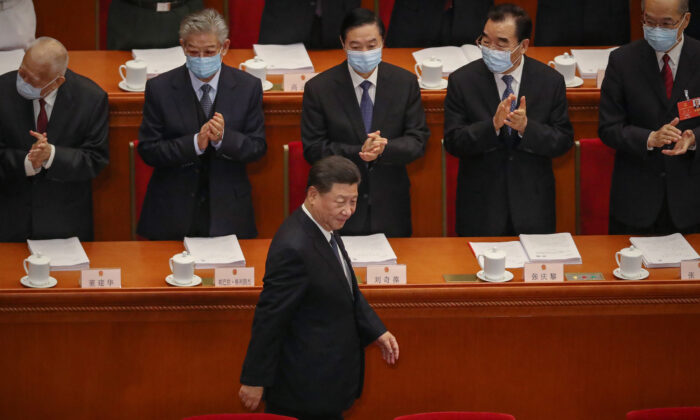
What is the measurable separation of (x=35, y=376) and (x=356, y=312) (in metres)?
1.08

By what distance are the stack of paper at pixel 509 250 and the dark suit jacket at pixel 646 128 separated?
52cm

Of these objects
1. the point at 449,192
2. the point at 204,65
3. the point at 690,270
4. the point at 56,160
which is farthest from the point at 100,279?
the point at 690,270

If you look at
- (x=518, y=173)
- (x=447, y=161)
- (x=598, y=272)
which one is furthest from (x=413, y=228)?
(x=598, y=272)

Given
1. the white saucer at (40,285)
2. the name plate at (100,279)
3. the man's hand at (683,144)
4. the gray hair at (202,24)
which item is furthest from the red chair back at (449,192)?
the white saucer at (40,285)

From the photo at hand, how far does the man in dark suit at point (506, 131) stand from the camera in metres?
4.42

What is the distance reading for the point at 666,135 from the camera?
427 centimetres

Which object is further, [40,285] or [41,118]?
[41,118]

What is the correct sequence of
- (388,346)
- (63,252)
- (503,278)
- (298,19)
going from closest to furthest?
1. (388,346)
2. (503,278)
3. (63,252)
4. (298,19)

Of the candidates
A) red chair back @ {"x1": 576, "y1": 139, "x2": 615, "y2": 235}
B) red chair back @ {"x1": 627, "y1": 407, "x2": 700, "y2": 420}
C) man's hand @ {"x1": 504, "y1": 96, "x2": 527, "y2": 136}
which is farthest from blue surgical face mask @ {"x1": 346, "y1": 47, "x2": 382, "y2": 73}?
red chair back @ {"x1": 627, "y1": 407, "x2": 700, "y2": 420}

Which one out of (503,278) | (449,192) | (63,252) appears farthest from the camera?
(449,192)

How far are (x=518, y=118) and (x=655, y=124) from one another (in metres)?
0.52

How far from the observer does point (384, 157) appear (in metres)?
4.38

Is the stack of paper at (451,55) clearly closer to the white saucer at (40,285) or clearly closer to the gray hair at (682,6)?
the gray hair at (682,6)

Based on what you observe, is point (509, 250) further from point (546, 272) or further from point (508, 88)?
point (508, 88)
